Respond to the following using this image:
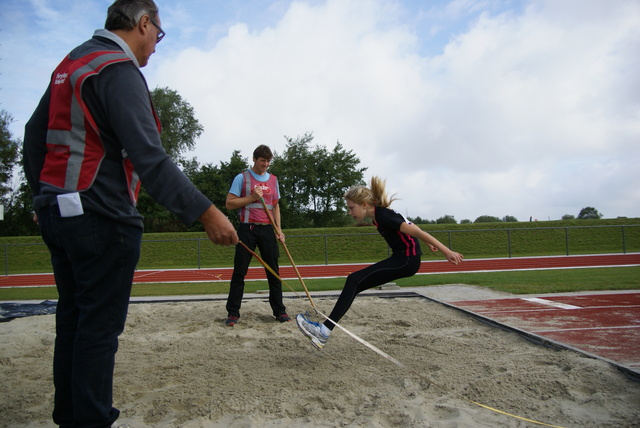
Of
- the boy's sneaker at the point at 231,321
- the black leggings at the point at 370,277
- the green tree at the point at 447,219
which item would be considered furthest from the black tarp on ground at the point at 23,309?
the green tree at the point at 447,219

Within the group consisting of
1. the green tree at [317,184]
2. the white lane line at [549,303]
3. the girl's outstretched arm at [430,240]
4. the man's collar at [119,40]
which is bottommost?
the white lane line at [549,303]

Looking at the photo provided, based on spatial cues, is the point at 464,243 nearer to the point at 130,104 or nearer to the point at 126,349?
the point at 126,349

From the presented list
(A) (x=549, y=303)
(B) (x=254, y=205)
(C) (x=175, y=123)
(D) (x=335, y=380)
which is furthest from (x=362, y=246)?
(C) (x=175, y=123)

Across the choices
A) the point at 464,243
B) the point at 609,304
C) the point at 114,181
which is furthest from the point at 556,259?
the point at 114,181

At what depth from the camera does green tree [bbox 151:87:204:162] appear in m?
44.4

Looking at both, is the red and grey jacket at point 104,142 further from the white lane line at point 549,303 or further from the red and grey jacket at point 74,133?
the white lane line at point 549,303

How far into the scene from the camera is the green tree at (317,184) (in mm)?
40812

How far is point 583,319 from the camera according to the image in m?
5.43

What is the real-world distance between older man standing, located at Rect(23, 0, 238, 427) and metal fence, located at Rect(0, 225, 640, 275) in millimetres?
19093

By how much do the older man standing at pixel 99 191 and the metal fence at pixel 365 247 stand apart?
19093 millimetres

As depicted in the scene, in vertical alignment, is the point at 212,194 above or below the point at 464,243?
above

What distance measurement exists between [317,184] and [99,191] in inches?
1557

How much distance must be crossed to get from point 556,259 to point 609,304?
41.3 ft

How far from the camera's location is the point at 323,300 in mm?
7281
